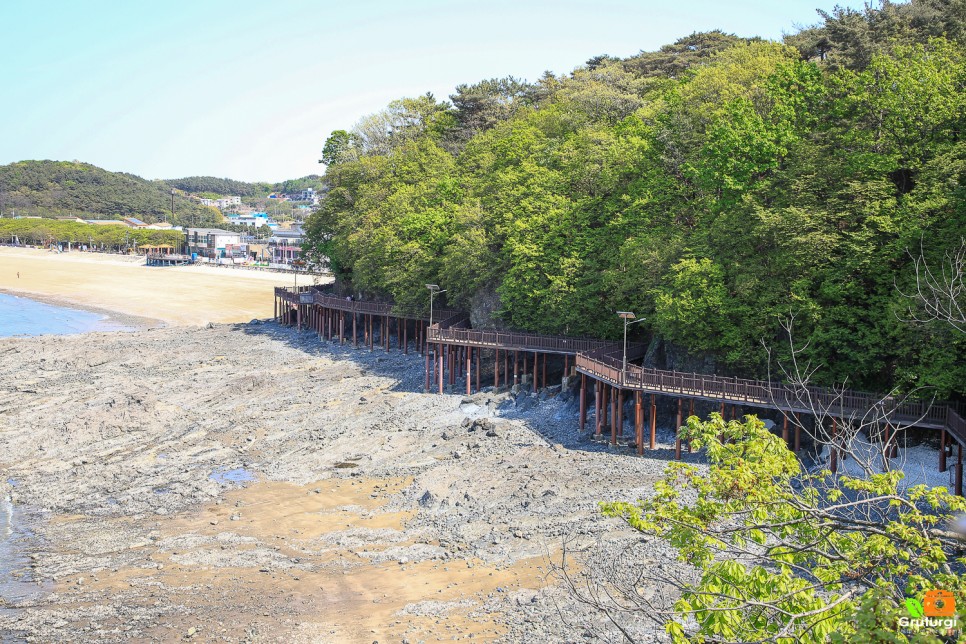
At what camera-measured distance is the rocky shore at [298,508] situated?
2075 cm

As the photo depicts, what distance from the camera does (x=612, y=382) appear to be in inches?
1308

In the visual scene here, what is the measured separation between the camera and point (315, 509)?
1148 inches

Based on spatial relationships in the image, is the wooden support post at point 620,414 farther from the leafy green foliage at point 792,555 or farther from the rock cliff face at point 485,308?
the leafy green foliage at point 792,555

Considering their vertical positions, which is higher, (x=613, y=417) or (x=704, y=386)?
(x=704, y=386)

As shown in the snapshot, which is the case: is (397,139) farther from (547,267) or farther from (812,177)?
(812,177)

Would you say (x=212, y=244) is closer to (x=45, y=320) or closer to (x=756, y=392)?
(x=45, y=320)

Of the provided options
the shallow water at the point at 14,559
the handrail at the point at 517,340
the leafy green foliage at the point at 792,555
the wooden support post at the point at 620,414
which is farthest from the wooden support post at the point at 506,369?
the leafy green foliage at the point at 792,555

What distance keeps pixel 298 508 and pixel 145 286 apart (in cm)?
9013

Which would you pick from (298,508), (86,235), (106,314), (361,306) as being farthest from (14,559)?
(86,235)

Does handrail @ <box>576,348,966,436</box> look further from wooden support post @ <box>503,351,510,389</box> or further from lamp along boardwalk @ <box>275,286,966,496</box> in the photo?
wooden support post @ <box>503,351,510,389</box>

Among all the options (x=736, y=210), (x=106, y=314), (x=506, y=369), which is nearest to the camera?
(x=736, y=210)

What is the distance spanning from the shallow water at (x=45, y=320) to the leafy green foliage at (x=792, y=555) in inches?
2923

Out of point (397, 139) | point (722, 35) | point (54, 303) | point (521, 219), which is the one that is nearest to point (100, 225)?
point (54, 303)

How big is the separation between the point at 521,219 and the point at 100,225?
527 feet
